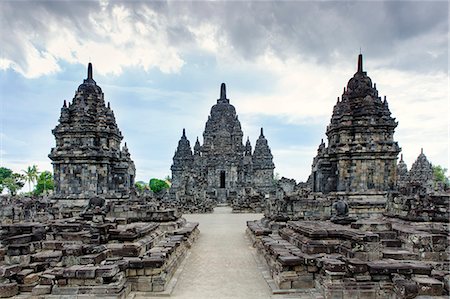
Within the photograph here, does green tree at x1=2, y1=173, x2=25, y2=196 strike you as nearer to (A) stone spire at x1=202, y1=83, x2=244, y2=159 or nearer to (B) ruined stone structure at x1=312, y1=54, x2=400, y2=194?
(A) stone spire at x1=202, y1=83, x2=244, y2=159

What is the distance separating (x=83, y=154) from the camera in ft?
66.1

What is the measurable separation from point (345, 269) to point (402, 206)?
25.3 ft

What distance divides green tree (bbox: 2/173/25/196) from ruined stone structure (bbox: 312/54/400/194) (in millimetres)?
50816

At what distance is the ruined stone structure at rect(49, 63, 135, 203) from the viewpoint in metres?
20.2

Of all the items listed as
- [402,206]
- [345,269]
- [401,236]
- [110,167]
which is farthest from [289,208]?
[110,167]

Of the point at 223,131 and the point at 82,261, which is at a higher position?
the point at 223,131

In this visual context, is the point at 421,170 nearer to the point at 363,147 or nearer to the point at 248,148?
the point at 363,147

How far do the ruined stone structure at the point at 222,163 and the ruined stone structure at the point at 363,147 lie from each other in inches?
606

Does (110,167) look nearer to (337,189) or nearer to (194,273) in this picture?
(337,189)

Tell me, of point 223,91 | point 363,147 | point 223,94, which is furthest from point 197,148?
point 363,147

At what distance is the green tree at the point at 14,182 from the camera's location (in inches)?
2160

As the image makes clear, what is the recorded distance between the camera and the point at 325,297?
19.3 ft

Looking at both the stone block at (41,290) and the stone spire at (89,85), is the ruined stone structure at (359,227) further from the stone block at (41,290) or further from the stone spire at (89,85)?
the stone spire at (89,85)

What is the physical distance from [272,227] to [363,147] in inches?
354
